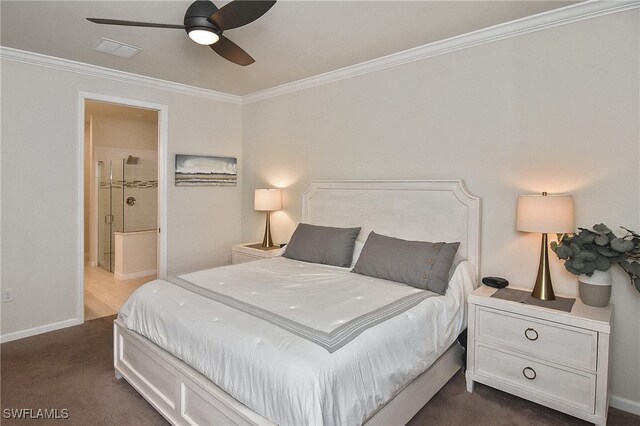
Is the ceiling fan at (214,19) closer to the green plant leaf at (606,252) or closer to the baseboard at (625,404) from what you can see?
the green plant leaf at (606,252)

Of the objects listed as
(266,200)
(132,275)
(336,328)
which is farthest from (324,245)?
(132,275)

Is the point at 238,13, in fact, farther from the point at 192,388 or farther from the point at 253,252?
the point at 253,252

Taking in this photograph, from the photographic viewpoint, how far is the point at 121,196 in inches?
227

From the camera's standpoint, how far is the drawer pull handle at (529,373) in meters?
2.18

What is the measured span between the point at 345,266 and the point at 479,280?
107 cm

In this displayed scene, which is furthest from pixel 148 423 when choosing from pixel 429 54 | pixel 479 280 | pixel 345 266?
pixel 429 54

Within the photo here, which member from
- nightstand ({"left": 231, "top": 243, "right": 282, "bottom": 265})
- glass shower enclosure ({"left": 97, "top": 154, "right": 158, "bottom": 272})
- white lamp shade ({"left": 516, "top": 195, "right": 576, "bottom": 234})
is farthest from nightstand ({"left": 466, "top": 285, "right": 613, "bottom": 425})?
glass shower enclosure ({"left": 97, "top": 154, "right": 158, "bottom": 272})

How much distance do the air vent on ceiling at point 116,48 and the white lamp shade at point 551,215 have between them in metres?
3.29

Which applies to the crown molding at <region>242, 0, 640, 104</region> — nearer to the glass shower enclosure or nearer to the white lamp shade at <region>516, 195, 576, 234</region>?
the white lamp shade at <region>516, 195, 576, 234</region>

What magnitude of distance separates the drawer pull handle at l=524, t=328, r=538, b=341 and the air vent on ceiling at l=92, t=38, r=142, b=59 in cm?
360

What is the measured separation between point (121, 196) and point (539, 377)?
5.86 meters

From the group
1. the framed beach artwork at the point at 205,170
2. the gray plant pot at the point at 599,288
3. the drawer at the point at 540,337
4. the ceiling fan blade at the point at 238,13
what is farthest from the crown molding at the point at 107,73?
the gray plant pot at the point at 599,288

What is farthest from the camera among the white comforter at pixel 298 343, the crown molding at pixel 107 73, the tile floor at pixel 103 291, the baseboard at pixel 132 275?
the baseboard at pixel 132 275

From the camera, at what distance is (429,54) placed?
3037mm
